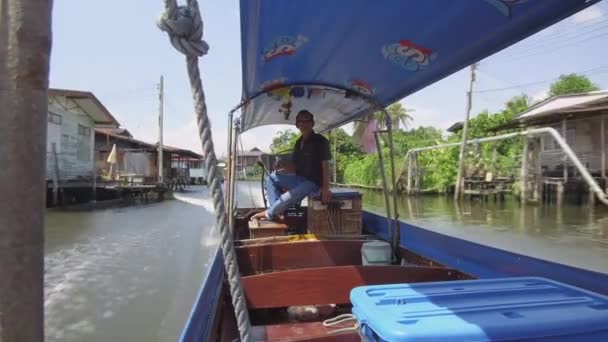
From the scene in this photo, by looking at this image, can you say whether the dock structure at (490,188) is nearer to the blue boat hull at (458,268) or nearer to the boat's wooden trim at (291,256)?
the blue boat hull at (458,268)

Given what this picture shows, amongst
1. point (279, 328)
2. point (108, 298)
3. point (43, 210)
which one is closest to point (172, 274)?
point (108, 298)

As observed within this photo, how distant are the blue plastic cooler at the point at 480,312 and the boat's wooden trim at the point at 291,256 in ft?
6.71

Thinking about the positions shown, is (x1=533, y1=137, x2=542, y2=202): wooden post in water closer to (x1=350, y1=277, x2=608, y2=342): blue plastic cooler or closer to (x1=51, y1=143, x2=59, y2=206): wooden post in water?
(x1=350, y1=277, x2=608, y2=342): blue plastic cooler

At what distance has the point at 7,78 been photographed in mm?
1114

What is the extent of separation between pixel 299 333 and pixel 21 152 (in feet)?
6.10

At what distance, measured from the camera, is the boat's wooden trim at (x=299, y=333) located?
2.29 m

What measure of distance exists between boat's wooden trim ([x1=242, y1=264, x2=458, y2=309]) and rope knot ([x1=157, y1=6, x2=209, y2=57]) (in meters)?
1.77

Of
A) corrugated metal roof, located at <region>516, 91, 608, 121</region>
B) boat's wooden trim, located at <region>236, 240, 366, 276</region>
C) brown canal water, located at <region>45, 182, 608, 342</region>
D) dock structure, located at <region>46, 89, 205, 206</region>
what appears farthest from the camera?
dock structure, located at <region>46, 89, 205, 206</region>

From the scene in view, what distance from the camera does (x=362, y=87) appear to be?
421 centimetres

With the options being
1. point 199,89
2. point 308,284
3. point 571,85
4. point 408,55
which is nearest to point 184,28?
point 199,89

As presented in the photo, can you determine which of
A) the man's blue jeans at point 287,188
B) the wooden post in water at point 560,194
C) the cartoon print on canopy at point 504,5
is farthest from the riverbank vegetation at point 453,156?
the cartoon print on canopy at point 504,5

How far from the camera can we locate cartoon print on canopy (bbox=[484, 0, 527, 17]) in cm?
214

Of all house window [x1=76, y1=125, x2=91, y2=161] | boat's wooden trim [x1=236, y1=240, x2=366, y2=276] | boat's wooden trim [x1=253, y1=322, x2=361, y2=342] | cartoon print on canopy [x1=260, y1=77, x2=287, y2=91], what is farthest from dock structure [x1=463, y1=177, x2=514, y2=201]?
boat's wooden trim [x1=253, y1=322, x2=361, y2=342]

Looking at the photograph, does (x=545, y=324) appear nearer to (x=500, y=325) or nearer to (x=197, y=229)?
(x=500, y=325)
